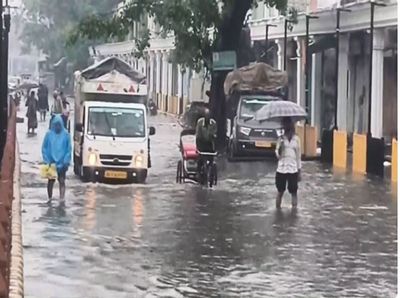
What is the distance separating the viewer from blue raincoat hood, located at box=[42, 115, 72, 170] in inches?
750

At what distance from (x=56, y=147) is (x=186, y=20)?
52.3 feet

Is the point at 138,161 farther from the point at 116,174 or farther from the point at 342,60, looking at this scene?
the point at 342,60

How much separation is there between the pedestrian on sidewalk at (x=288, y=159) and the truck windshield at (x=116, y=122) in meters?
6.25

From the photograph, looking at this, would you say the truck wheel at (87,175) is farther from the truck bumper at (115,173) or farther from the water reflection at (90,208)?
the water reflection at (90,208)

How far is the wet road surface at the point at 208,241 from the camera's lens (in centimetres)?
1179

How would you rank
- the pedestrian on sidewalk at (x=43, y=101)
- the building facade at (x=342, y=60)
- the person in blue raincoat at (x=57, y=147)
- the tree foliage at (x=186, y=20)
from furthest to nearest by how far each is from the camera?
1. the pedestrian on sidewalk at (x=43, y=101)
2. the tree foliage at (x=186, y=20)
3. the building facade at (x=342, y=60)
4. the person in blue raincoat at (x=57, y=147)

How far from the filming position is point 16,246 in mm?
→ 12414

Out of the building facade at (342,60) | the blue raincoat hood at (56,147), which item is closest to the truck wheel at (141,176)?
the blue raincoat hood at (56,147)

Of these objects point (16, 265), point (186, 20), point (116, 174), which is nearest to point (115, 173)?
point (116, 174)

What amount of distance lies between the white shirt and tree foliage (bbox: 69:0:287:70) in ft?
52.7

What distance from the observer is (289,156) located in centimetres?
1827

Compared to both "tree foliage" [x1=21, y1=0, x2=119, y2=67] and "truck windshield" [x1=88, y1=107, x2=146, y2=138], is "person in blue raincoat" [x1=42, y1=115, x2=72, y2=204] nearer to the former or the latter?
"truck windshield" [x1=88, y1=107, x2=146, y2=138]

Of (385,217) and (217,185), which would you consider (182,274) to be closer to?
(385,217)

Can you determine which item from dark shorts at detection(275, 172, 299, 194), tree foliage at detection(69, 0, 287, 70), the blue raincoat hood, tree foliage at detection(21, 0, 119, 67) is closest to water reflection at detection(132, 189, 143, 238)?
the blue raincoat hood
